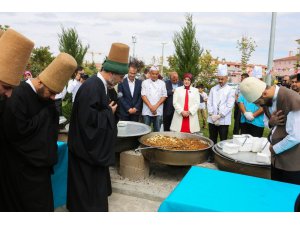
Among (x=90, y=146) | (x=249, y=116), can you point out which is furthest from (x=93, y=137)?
(x=249, y=116)

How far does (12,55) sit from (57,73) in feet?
2.07

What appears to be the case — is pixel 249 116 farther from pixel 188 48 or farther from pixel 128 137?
pixel 188 48

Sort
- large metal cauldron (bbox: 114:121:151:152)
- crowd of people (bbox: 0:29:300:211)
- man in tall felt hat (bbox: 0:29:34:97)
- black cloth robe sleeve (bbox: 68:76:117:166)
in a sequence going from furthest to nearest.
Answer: large metal cauldron (bbox: 114:121:151:152)
black cloth robe sleeve (bbox: 68:76:117:166)
crowd of people (bbox: 0:29:300:211)
man in tall felt hat (bbox: 0:29:34:97)

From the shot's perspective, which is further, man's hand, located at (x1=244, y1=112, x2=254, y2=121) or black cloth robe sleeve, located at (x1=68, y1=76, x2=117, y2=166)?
man's hand, located at (x1=244, y1=112, x2=254, y2=121)

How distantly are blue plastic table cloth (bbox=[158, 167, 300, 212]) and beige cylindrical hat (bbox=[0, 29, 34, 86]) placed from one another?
52.9 inches

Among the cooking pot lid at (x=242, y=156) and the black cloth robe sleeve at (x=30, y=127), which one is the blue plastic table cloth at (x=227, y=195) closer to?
the cooking pot lid at (x=242, y=156)

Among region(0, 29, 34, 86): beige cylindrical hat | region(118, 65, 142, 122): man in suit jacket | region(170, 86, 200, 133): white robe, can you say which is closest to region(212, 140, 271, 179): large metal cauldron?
region(170, 86, 200, 133): white robe

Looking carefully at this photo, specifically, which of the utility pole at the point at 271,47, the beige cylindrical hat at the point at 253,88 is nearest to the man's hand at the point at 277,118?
the beige cylindrical hat at the point at 253,88

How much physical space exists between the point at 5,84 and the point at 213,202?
160 centimetres

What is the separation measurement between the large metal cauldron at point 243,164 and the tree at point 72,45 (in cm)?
1060

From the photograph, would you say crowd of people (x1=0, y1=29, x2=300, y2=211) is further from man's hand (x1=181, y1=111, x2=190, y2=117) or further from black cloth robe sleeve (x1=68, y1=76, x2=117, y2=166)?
man's hand (x1=181, y1=111, x2=190, y2=117)

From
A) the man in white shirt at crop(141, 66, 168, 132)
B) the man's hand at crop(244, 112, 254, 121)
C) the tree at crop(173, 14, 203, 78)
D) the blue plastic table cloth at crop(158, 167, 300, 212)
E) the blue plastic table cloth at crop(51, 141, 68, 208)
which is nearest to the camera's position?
the blue plastic table cloth at crop(158, 167, 300, 212)

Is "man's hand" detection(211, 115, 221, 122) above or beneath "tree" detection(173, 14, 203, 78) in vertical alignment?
beneath

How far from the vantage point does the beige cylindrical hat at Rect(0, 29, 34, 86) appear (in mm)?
1955
